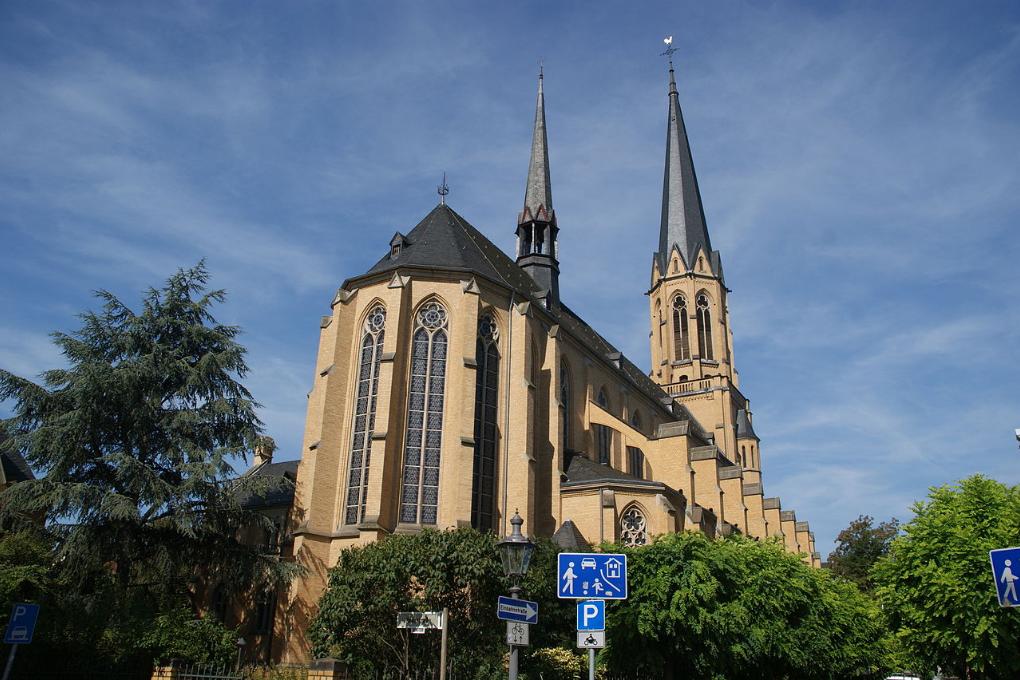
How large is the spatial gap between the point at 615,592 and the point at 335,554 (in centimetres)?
1811

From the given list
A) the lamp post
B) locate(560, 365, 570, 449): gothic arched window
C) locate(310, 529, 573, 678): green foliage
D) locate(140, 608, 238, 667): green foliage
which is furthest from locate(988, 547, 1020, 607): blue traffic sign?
locate(560, 365, 570, 449): gothic arched window

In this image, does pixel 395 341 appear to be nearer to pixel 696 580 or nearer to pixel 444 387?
pixel 444 387

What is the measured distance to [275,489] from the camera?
30453 millimetres

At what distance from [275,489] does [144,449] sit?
536 cm

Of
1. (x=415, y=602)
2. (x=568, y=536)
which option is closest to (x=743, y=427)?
(x=568, y=536)

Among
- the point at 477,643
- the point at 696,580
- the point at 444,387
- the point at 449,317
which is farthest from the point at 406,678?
the point at 449,317

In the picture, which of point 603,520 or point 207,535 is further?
point 603,520

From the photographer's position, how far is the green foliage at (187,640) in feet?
70.3

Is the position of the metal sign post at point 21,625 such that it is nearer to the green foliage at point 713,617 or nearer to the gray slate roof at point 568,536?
the green foliage at point 713,617

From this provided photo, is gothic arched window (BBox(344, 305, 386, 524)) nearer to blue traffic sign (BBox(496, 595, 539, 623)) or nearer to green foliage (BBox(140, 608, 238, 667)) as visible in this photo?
green foliage (BBox(140, 608, 238, 667))

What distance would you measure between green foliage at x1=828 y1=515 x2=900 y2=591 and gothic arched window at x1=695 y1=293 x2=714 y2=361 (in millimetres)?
16380

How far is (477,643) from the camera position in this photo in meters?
20.0

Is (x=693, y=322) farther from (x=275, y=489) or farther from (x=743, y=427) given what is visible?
(x=275, y=489)

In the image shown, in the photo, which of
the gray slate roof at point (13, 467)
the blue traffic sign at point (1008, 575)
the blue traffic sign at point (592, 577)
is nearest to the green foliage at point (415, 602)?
the blue traffic sign at point (592, 577)
